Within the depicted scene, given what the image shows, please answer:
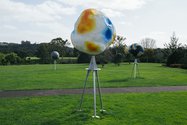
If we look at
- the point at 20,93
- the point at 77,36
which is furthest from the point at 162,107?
the point at 20,93

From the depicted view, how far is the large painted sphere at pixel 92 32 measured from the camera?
23.8ft

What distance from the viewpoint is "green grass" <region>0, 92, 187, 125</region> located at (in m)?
7.21

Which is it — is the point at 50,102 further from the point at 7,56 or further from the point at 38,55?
the point at 38,55

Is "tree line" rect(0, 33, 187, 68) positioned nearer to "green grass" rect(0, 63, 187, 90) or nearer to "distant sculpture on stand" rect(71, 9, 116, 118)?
"green grass" rect(0, 63, 187, 90)

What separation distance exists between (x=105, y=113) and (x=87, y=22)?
2.96 m

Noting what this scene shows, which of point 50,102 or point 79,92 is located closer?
point 50,102

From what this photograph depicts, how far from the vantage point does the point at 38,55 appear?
63.9 metres

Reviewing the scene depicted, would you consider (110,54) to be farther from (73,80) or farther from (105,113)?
(105,113)

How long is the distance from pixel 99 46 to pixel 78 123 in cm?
226

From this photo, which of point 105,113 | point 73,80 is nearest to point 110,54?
point 73,80

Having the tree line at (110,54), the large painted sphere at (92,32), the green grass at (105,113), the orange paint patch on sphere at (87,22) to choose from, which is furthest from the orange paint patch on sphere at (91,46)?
the tree line at (110,54)

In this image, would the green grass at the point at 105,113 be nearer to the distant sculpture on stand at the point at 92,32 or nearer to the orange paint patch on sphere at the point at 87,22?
the distant sculpture on stand at the point at 92,32

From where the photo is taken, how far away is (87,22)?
7305 millimetres

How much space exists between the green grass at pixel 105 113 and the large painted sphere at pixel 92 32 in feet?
6.89
